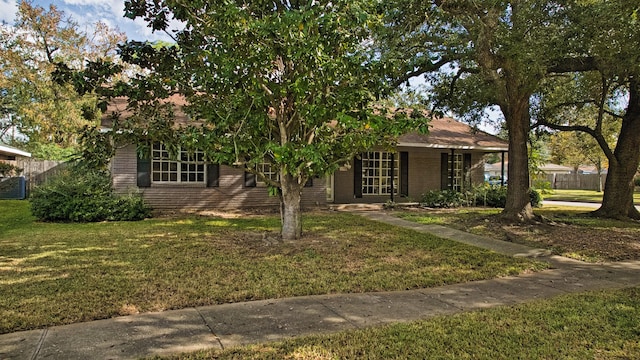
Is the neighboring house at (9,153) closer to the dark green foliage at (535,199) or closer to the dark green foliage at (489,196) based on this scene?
the dark green foliage at (489,196)

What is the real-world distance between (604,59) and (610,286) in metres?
5.20

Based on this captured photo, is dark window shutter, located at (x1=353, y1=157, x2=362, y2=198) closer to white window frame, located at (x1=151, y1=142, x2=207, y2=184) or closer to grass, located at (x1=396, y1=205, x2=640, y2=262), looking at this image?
grass, located at (x1=396, y1=205, x2=640, y2=262)

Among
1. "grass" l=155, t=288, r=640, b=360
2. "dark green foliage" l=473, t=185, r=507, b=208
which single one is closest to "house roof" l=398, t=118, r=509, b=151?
"dark green foliage" l=473, t=185, r=507, b=208

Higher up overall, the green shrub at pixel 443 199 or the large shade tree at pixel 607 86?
the large shade tree at pixel 607 86

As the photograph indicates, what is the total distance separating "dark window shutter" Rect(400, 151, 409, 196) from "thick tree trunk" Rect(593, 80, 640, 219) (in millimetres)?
6924

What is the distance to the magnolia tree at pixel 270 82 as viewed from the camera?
19.7ft

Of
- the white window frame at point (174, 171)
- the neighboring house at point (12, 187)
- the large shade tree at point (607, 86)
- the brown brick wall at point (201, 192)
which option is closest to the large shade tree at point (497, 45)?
the large shade tree at point (607, 86)

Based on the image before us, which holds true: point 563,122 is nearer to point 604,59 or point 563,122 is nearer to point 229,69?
point 604,59

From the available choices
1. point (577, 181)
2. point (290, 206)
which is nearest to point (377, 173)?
point (290, 206)

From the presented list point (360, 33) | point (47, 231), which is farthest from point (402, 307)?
point (47, 231)

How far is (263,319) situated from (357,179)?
41.8 ft

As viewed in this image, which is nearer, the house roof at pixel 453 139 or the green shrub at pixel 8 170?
the house roof at pixel 453 139

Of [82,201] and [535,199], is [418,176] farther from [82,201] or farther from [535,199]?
[82,201]

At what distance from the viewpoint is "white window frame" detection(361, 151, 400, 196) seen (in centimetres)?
1678
